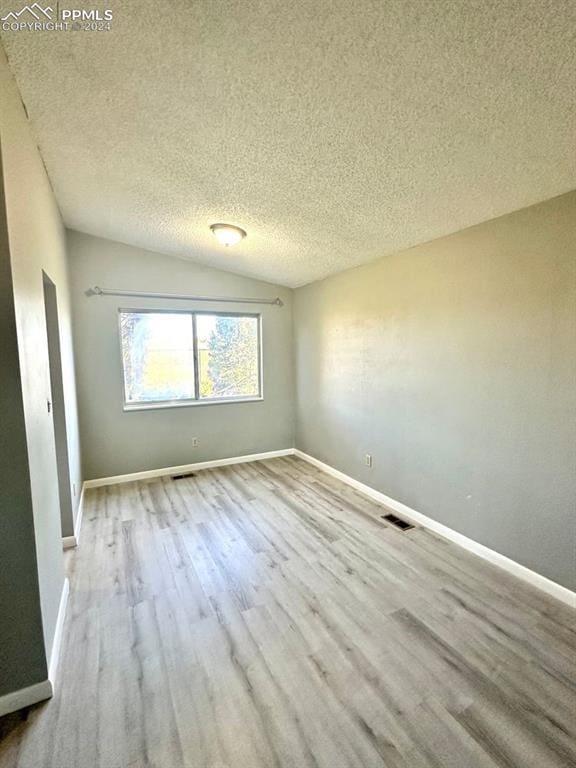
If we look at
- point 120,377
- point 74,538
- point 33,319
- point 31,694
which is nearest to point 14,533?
point 31,694

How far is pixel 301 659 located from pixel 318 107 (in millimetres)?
2474

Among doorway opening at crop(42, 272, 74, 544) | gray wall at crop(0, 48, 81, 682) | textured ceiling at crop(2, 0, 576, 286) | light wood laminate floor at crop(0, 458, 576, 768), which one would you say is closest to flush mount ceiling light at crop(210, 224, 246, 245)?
textured ceiling at crop(2, 0, 576, 286)

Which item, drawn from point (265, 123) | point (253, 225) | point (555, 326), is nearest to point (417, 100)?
point (265, 123)

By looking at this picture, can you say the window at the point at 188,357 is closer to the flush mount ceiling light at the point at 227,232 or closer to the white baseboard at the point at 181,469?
the white baseboard at the point at 181,469

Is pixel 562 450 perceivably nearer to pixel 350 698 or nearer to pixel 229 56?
pixel 350 698

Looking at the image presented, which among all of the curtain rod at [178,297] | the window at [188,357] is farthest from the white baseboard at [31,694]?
the curtain rod at [178,297]

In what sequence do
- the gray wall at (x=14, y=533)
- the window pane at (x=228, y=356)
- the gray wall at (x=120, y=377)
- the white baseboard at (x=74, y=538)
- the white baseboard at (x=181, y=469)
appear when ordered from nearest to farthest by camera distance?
the gray wall at (x=14, y=533)
the white baseboard at (x=74, y=538)
the gray wall at (x=120, y=377)
the white baseboard at (x=181, y=469)
the window pane at (x=228, y=356)

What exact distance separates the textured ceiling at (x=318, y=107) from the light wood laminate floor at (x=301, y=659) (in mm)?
2310

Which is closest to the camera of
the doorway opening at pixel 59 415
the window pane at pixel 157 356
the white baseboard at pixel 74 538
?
the doorway opening at pixel 59 415

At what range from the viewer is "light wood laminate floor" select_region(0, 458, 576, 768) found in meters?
1.22

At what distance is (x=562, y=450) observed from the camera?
6.33 feet

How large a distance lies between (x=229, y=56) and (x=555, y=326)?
2052 mm

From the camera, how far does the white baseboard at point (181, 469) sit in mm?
3745

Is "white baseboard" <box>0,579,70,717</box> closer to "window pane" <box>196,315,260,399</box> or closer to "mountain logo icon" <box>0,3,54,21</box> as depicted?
"mountain logo icon" <box>0,3,54,21</box>
